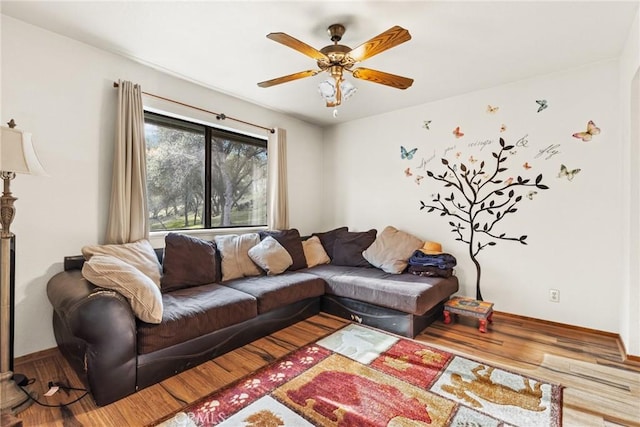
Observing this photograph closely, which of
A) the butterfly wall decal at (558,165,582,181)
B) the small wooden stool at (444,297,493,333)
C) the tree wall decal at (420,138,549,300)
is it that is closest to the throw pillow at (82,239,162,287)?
the small wooden stool at (444,297,493,333)

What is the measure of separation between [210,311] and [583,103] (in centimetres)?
384

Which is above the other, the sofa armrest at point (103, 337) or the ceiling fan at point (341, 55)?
the ceiling fan at point (341, 55)

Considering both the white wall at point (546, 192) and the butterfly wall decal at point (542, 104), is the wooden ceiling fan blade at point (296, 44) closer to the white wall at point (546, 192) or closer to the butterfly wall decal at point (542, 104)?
the white wall at point (546, 192)

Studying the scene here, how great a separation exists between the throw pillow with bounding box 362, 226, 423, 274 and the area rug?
114cm

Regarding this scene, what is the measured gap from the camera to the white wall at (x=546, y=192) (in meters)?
2.67

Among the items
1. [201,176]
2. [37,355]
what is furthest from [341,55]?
[37,355]

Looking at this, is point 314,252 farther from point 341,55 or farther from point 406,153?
point 341,55

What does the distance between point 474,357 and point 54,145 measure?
12.3 feet

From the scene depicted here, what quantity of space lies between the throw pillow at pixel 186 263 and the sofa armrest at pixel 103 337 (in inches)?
28.7

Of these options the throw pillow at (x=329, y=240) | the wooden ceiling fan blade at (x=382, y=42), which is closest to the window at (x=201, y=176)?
the throw pillow at (x=329, y=240)

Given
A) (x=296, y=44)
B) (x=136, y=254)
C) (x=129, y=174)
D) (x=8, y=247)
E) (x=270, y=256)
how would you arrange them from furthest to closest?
(x=270, y=256) → (x=129, y=174) → (x=136, y=254) → (x=296, y=44) → (x=8, y=247)

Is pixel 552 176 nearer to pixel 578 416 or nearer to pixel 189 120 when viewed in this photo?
pixel 578 416

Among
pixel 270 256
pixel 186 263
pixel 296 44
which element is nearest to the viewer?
pixel 296 44

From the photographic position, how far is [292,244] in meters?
3.57
